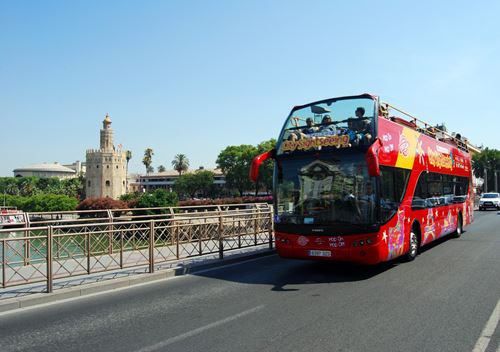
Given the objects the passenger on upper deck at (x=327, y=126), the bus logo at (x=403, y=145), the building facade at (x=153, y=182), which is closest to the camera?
the passenger on upper deck at (x=327, y=126)

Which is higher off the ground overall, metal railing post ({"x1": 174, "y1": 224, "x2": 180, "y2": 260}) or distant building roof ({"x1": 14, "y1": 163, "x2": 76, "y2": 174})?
distant building roof ({"x1": 14, "y1": 163, "x2": 76, "y2": 174})

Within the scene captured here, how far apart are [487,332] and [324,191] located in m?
4.28

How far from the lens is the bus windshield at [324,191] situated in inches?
339

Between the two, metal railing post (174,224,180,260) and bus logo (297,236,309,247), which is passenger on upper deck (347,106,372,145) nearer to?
bus logo (297,236,309,247)

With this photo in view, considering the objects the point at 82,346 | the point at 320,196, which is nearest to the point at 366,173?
the point at 320,196

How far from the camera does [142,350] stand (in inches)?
190

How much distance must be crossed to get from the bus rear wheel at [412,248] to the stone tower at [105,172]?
317ft

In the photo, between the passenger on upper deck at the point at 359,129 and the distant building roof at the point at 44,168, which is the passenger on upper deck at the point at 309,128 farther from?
the distant building roof at the point at 44,168

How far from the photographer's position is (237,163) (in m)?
92.5

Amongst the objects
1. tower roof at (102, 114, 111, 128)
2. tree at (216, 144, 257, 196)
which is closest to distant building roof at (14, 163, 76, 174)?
tower roof at (102, 114, 111, 128)

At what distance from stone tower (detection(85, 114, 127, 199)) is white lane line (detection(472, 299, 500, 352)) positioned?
101 metres

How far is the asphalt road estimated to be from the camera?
4.99 m

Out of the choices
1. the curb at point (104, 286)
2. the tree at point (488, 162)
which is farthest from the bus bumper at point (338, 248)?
the tree at point (488, 162)

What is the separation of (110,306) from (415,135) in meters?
8.99
